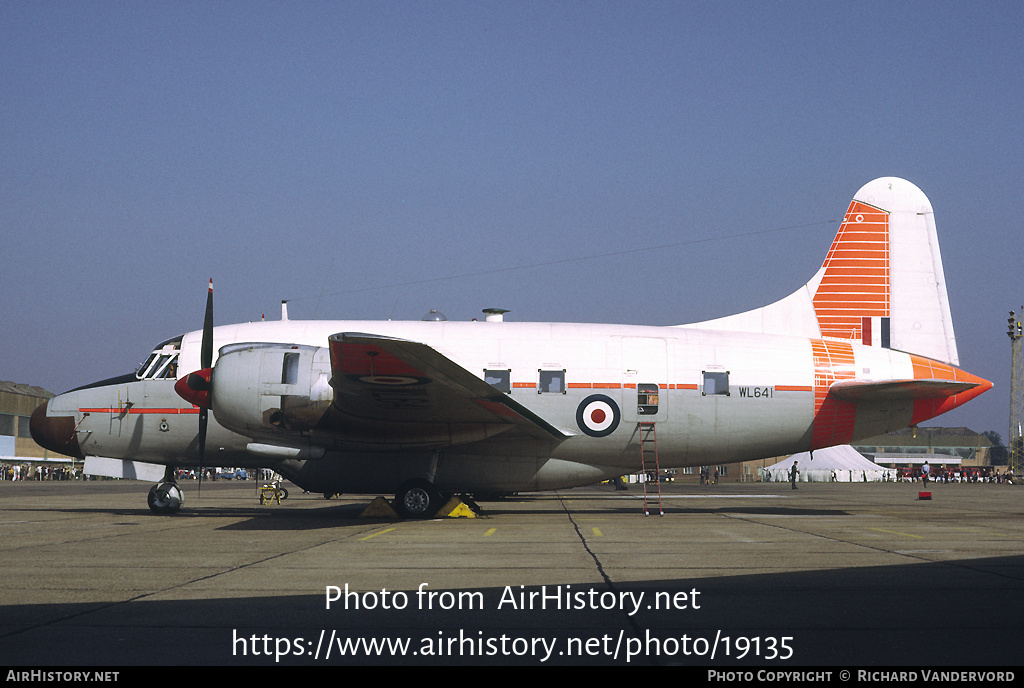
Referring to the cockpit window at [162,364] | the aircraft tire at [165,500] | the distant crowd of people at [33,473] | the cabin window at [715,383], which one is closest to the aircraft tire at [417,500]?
the aircraft tire at [165,500]

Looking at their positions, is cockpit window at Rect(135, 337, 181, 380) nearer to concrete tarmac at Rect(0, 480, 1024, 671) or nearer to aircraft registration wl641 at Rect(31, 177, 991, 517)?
aircraft registration wl641 at Rect(31, 177, 991, 517)

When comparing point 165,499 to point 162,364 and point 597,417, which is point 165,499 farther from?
point 597,417

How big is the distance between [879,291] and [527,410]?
35.0ft

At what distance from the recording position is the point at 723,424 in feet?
68.3

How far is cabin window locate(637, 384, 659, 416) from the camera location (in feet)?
67.5

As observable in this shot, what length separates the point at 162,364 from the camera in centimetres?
2139

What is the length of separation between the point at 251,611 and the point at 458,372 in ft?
31.6

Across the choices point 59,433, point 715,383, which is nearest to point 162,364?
point 59,433

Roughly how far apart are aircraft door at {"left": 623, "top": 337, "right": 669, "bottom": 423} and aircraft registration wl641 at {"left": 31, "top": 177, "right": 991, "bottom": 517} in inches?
1.1

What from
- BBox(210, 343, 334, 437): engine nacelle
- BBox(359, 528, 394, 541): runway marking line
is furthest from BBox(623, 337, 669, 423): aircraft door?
BBox(210, 343, 334, 437): engine nacelle

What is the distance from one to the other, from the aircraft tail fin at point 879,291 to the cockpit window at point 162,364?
43.3ft

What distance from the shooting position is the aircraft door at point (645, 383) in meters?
20.6
